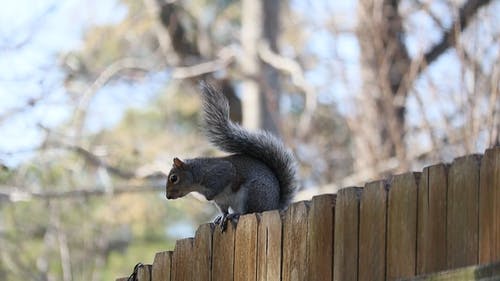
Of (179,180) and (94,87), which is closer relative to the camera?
(179,180)

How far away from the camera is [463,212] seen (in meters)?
2.53

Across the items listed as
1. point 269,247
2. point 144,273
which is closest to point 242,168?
point 144,273

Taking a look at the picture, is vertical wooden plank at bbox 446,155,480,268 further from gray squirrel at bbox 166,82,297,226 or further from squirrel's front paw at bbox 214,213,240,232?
gray squirrel at bbox 166,82,297,226

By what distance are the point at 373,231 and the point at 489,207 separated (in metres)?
0.40

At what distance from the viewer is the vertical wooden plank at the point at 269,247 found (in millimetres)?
3148

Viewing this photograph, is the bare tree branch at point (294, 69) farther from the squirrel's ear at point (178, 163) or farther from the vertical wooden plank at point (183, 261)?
the vertical wooden plank at point (183, 261)

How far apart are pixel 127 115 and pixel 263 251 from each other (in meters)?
11.4

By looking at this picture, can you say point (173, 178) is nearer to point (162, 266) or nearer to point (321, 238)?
point (162, 266)

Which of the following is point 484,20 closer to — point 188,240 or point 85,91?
point 188,240

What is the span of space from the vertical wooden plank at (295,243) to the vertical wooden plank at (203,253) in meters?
0.39

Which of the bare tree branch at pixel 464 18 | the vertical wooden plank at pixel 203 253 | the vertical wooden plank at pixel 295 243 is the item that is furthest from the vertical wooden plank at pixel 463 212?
the bare tree branch at pixel 464 18

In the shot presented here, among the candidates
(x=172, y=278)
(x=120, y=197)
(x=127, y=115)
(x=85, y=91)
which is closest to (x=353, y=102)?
(x=85, y=91)

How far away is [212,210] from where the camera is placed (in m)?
12.9

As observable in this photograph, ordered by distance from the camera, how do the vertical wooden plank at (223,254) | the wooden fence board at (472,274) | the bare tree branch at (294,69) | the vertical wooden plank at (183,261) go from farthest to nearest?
the bare tree branch at (294,69) → the vertical wooden plank at (183,261) → the vertical wooden plank at (223,254) → the wooden fence board at (472,274)
